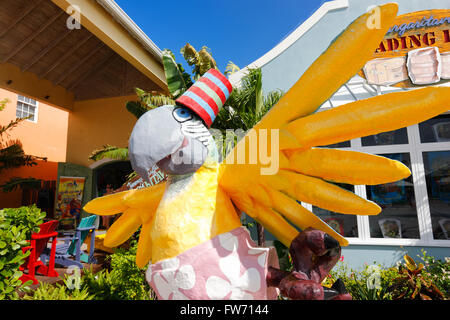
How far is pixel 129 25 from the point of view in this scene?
18.7 ft

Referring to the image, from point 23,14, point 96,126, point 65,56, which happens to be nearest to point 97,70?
point 65,56

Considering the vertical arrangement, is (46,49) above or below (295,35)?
above

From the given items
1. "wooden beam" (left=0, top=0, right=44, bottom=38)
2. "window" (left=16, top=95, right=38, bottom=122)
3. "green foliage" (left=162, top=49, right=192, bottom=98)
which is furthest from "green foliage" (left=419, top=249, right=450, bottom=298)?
"window" (left=16, top=95, right=38, bottom=122)

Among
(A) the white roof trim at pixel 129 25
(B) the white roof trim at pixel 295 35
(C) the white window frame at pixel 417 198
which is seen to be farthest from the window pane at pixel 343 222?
(A) the white roof trim at pixel 129 25

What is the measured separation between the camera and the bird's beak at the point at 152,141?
4.56 ft

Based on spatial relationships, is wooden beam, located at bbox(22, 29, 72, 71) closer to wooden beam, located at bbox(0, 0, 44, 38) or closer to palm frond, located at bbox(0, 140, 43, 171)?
wooden beam, located at bbox(0, 0, 44, 38)

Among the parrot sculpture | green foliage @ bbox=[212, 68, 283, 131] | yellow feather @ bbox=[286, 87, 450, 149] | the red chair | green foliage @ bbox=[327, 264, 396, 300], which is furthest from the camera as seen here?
green foliage @ bbox=[212, 68, 283, 131]

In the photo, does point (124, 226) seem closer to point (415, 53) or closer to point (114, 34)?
point (114, 34)

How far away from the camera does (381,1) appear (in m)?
4.79

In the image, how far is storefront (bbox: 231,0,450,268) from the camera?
4.47m

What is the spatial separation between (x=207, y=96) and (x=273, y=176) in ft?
2.14

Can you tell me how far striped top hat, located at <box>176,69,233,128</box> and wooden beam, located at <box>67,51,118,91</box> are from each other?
897 centimetres
